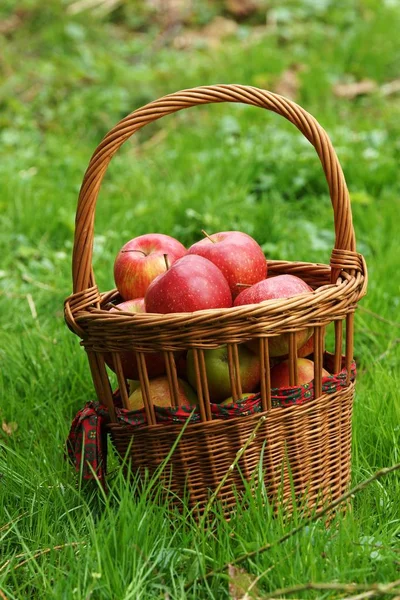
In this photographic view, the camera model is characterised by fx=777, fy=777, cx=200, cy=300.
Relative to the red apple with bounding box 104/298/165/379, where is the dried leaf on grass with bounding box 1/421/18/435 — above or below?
below

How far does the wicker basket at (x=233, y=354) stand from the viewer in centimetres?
164

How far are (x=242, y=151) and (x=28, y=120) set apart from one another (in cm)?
183

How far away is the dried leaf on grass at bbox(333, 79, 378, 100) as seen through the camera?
5535 millimetres

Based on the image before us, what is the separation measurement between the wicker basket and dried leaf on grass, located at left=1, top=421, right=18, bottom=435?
532mm

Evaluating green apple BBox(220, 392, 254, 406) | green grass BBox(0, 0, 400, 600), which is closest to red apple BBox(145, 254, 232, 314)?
green apple BBox(220, 392, 254, 406)

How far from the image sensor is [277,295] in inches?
69.5

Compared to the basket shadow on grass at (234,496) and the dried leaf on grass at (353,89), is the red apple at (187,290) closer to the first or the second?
the basket shadow on grass at (234,496)

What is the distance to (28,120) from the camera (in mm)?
5387

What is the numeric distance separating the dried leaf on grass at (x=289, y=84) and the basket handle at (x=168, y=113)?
12.1ft

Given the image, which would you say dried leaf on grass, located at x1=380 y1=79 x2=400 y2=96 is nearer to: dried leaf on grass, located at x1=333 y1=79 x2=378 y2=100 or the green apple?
dried leaf on grass, located at x1=333 y1=79 x2=378 y2=100

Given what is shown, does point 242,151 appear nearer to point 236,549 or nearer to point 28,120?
point 28,120

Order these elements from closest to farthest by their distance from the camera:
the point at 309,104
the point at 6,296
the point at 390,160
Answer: the point at 6,296, the point at 390,160, the point at 309,104

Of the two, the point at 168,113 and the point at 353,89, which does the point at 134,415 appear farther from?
the point at 353,89

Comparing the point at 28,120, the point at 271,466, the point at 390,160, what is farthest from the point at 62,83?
the point at 271,466
